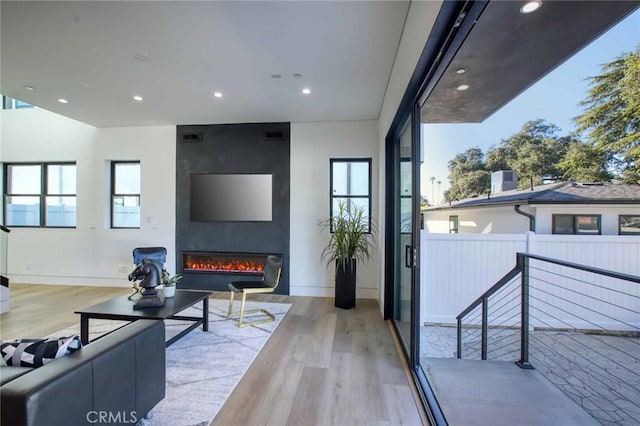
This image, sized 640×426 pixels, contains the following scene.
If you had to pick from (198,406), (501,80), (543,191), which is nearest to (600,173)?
(543,191)

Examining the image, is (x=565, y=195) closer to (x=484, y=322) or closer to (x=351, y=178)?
(x=484, y=322)

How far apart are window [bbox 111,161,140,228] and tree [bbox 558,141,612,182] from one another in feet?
20.5

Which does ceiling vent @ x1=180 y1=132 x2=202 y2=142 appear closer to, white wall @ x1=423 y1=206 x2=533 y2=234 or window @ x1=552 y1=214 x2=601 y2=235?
white wall @ x1=423 y1=206 x2=533 y2=234

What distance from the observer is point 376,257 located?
15.8 feet

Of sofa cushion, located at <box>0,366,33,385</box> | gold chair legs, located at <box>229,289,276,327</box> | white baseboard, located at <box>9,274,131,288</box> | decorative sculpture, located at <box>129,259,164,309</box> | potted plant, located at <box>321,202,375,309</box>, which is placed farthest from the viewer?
white baseboard, located at <box>9,274,131,288</box>

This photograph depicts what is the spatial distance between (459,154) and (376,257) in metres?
2.11

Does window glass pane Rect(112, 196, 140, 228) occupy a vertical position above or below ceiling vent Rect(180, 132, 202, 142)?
below

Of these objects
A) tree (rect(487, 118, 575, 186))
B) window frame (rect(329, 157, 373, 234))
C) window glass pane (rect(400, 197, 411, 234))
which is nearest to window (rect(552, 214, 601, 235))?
tree (rect(487, 118, 575, 186))

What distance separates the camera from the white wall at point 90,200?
5289mm

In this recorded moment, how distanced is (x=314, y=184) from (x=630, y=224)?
3.93 metres

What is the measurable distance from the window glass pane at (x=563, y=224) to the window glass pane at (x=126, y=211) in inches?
253

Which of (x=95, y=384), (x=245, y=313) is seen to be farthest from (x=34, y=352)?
(x=245, y=313)

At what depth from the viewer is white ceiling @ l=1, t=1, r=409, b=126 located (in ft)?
7.48

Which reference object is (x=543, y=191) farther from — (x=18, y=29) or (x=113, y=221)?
(x=113, y=221)
